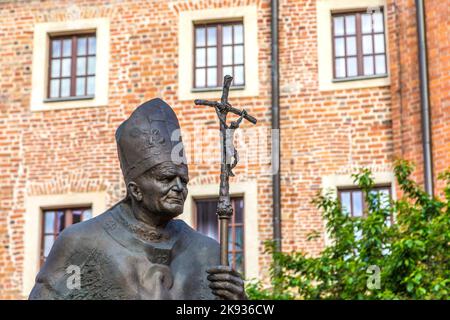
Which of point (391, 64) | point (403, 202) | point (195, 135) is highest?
point (391, 64)

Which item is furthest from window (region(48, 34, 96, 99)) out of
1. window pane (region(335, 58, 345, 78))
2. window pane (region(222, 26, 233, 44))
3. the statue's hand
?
the statue's hand

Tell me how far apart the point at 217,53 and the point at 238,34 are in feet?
1.66

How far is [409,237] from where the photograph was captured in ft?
41.8

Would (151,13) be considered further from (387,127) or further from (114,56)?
(387,127)

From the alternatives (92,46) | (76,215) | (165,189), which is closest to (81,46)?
(92,46)

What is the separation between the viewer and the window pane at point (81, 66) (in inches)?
790

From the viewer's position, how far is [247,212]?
18.5m

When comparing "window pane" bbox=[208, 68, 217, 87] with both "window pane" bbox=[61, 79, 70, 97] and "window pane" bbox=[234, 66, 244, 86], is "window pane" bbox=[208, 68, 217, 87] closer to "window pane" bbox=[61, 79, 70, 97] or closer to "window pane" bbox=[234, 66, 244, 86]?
"window pane" bbox=[234, 66, 244, 86]

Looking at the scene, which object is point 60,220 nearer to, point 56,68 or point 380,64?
point 56,68

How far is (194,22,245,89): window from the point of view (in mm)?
19406

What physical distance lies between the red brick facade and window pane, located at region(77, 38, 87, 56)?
449 millimetres

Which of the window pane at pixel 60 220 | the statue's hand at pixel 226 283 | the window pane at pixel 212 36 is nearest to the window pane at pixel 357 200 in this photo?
the window pane at pixel 212 36

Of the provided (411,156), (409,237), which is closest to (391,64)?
(411,156)
